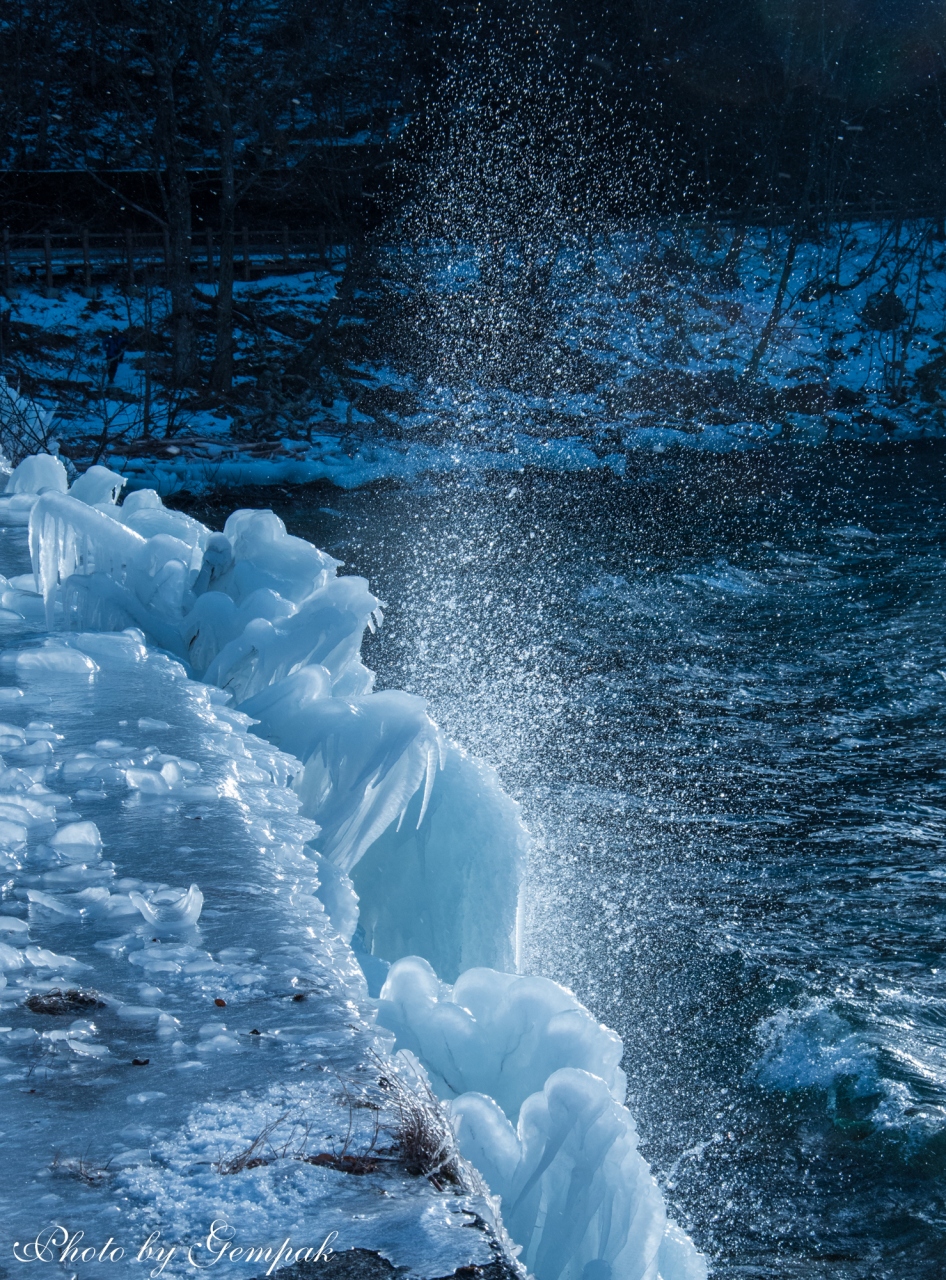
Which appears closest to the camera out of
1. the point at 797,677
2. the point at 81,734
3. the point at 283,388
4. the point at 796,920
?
the point at 81,734

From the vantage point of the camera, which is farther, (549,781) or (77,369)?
(77,369)

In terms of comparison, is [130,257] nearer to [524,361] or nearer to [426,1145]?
[524,361]

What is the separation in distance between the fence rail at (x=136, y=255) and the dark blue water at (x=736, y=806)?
973 centimetres

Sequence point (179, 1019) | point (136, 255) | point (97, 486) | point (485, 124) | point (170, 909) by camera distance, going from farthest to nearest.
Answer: point (485, 124), point (136, 255), point (97, 486), point (170, 909), point (179, 1019)

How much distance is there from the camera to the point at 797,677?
420 inches

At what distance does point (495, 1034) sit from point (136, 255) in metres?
24.6

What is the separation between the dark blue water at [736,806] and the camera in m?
4.85

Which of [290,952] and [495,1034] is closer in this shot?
[290,952]

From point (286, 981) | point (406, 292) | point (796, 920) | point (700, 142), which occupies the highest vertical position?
point (700, 142)

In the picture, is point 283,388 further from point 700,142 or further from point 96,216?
point 700,142

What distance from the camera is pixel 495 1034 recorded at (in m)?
3.12

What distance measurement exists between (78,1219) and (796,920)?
5.31 metres

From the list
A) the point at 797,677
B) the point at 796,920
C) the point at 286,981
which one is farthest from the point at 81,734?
the point at 797,677

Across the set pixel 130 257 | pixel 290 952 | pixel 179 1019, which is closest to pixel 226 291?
pixel 130 257
